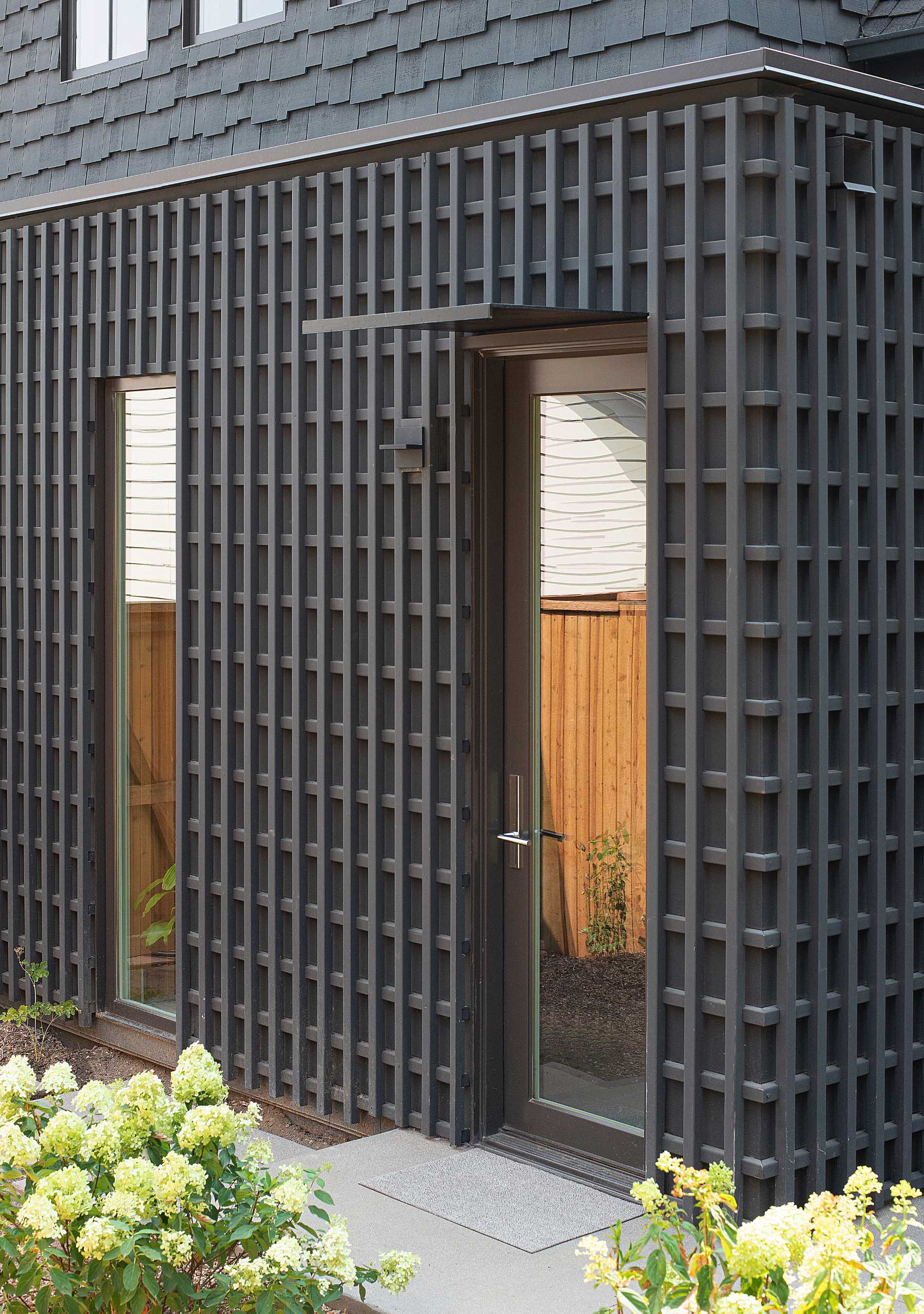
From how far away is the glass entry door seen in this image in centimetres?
491

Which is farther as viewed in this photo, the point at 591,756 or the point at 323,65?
the point at 323,65

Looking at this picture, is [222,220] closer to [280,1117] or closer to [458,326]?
[458,326]

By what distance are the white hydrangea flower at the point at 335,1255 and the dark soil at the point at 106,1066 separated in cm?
215

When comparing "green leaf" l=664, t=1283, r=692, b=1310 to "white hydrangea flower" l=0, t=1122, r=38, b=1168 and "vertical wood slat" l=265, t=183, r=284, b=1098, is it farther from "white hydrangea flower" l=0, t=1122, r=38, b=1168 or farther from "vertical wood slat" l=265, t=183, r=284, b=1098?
"vertical wood slat" l=265, t=183, r=284, b=1098

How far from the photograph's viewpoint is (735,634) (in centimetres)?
437

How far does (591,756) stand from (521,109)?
2.08m

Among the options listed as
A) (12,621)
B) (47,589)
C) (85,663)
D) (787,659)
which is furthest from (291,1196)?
(12,621)

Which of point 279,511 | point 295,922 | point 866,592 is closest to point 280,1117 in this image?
point 295,922

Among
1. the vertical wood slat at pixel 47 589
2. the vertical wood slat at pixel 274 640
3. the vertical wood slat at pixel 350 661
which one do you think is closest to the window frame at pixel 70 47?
the vertical wood slat at pixel 47 589

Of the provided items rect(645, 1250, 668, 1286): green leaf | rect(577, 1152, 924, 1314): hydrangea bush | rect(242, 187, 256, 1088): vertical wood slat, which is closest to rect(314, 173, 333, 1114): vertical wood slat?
rect(242, 187, 256, 1088): vertical wood slat

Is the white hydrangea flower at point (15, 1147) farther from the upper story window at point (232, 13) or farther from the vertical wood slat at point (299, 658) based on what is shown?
the upper story window at point (232, 13)

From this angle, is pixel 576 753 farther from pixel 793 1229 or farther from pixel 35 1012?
pixel 35 1012

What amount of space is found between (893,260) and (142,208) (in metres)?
3.23

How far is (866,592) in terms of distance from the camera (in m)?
4.64
